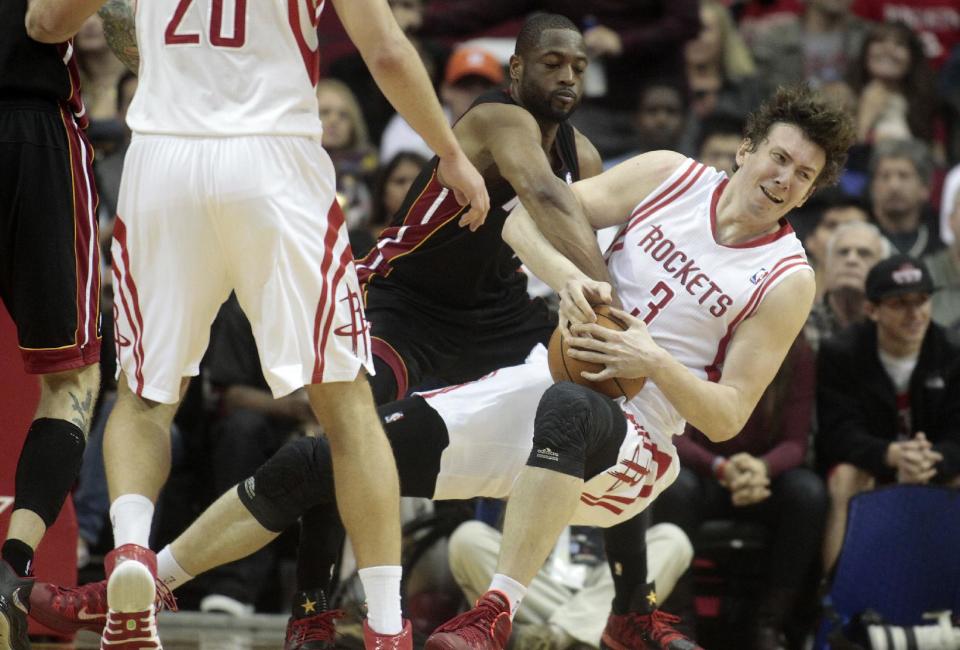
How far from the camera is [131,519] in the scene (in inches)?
161

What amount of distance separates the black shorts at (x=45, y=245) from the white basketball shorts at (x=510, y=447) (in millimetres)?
1185

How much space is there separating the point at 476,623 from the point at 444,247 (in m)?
1.59

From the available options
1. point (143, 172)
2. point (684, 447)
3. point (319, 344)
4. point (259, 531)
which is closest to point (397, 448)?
point (259, 531)

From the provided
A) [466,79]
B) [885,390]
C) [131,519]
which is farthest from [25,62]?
[466,79]

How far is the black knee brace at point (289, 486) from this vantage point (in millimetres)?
4738

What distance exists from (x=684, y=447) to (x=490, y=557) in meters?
1.22

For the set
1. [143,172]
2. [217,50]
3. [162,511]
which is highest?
[217,50]

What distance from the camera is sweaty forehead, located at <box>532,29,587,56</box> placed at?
534 cm

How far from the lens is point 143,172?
13.3 ft

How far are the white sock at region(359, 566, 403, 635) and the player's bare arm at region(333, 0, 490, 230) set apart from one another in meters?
1.11

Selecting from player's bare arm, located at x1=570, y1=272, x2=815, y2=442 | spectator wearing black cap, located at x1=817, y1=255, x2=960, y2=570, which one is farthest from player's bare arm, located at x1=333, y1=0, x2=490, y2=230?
spectator wearing black cap, located at x1=817, y1=255, x2=960, y2=570

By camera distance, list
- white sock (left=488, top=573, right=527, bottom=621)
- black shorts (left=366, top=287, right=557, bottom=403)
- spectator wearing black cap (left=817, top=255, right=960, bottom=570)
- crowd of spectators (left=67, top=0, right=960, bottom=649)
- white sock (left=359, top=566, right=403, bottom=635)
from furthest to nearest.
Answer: spectator wearing black cap (left=817, top=255, right=960, bottom=570) → crowd of spectators (left=67, top=0, right=960, bottom=649) → black shorts (left=366, top=287, right=557, bottom=403) → white sock (left=488, top=573, right=527, bottom=621) → white sock (left=359, top=566, right=403, bottom=635)

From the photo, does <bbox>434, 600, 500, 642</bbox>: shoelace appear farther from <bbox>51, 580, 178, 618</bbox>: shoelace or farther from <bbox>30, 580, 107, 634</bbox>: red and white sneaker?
<bbox>30, 580, 107, 634</bbox>: red and white sneaker

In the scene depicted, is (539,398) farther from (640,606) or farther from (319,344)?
(319,344)
